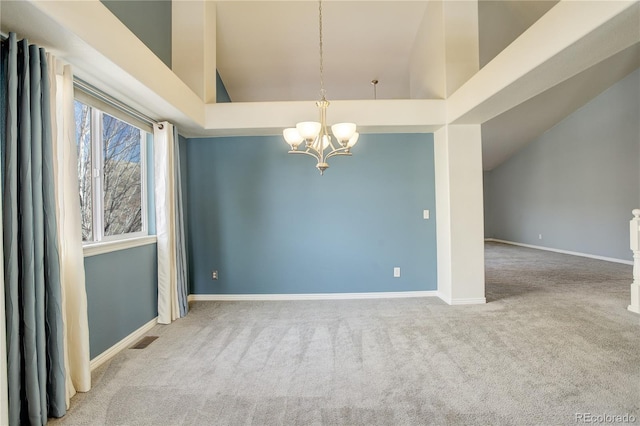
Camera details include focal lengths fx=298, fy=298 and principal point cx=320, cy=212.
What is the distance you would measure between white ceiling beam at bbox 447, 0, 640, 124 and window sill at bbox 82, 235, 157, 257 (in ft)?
11.9

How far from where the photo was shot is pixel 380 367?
227cm

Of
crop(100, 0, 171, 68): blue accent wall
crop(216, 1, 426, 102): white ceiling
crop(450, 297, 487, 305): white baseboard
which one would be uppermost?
crop(216, 1, 426, 102): white ceiling

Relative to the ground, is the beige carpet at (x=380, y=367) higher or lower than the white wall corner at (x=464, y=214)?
lower

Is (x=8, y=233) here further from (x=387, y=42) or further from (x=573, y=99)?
(x=573, y=99)

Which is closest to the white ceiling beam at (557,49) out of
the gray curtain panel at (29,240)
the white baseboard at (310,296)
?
the white baseboard at (310,296)

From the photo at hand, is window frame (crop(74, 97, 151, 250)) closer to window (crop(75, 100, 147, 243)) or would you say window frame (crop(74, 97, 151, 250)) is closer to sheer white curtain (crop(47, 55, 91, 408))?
window (crop(75, 100, 147, 243))

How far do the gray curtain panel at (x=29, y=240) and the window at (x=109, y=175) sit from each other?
76cm

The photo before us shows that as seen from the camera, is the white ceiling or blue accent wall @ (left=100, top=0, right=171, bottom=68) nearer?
blue accent wall @ (left=100, top=0, right=171, bottom=68)

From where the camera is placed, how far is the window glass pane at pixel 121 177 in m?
2.77

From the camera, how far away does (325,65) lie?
193 inches

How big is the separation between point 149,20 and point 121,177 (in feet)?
5.66

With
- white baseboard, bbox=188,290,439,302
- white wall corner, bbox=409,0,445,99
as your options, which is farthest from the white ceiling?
white baseboard, bbox=188,290,439,302

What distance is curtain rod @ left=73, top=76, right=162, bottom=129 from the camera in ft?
7.42

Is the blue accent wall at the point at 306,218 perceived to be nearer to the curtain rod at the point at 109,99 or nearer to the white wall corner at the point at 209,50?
the white wall corner at the point at 209,50
